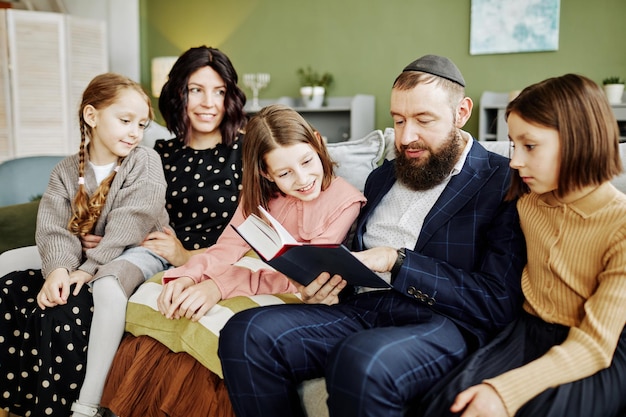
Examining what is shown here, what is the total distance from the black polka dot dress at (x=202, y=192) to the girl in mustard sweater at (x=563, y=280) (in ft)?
3.40

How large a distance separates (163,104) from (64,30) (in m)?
3.19

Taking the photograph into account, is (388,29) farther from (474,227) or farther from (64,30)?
(474,227)

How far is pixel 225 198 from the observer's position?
1.95 metres

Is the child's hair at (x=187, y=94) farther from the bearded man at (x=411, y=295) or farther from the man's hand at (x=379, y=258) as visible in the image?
the man's hand at (x=379, y=258)

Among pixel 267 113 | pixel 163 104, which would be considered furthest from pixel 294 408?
pixel 163 104

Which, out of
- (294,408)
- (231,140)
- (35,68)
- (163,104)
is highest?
(35,68)

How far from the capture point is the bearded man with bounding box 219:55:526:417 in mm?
1116

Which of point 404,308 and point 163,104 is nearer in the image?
point 404,308

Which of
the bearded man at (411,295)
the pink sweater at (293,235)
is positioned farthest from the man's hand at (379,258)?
the pink sweater at (293,235)

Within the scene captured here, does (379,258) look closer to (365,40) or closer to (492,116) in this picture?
(492,116)

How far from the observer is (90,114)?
71.5 inches

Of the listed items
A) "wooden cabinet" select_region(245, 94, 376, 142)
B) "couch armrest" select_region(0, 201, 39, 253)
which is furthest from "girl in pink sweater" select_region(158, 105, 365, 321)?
"wooden cabinet" select_region(245, 94, 376, 142)

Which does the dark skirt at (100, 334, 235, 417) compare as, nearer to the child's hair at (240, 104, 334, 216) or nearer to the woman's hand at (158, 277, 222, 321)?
the woman's hand at (158, 277, 222, 321)

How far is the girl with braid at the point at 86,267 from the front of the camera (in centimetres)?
151
